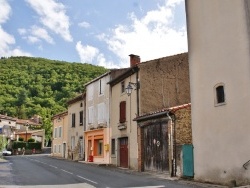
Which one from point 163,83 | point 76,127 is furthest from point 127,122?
point 76,127

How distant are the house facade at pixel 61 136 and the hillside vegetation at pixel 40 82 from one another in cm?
→ 2090

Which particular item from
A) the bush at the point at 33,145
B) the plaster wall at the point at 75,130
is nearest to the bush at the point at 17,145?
the bush at the point at 33,145

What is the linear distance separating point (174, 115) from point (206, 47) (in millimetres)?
5214

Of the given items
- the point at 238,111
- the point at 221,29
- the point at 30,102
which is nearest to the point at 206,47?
the point at 221,29

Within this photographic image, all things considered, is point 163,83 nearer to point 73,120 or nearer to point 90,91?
point 90,91

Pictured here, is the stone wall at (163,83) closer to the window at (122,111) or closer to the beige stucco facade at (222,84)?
the window at (122,111)

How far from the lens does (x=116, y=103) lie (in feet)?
99.6

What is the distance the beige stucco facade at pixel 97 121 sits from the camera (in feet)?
107

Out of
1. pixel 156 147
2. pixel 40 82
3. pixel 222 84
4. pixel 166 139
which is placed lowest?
pixel 156 147

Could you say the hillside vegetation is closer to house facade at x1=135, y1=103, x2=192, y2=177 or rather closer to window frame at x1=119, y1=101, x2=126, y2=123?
window frame at x1=119, y1=101, x2=126, y2=123

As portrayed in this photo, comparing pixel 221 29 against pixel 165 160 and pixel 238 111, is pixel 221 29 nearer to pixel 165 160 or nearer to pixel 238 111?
pixel 238 111

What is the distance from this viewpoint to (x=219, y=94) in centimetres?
1630

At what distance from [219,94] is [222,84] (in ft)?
1.97

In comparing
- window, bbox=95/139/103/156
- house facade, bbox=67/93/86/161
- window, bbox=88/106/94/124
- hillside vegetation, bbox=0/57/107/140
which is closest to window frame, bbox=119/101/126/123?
window, bbox=95/139/103/156
